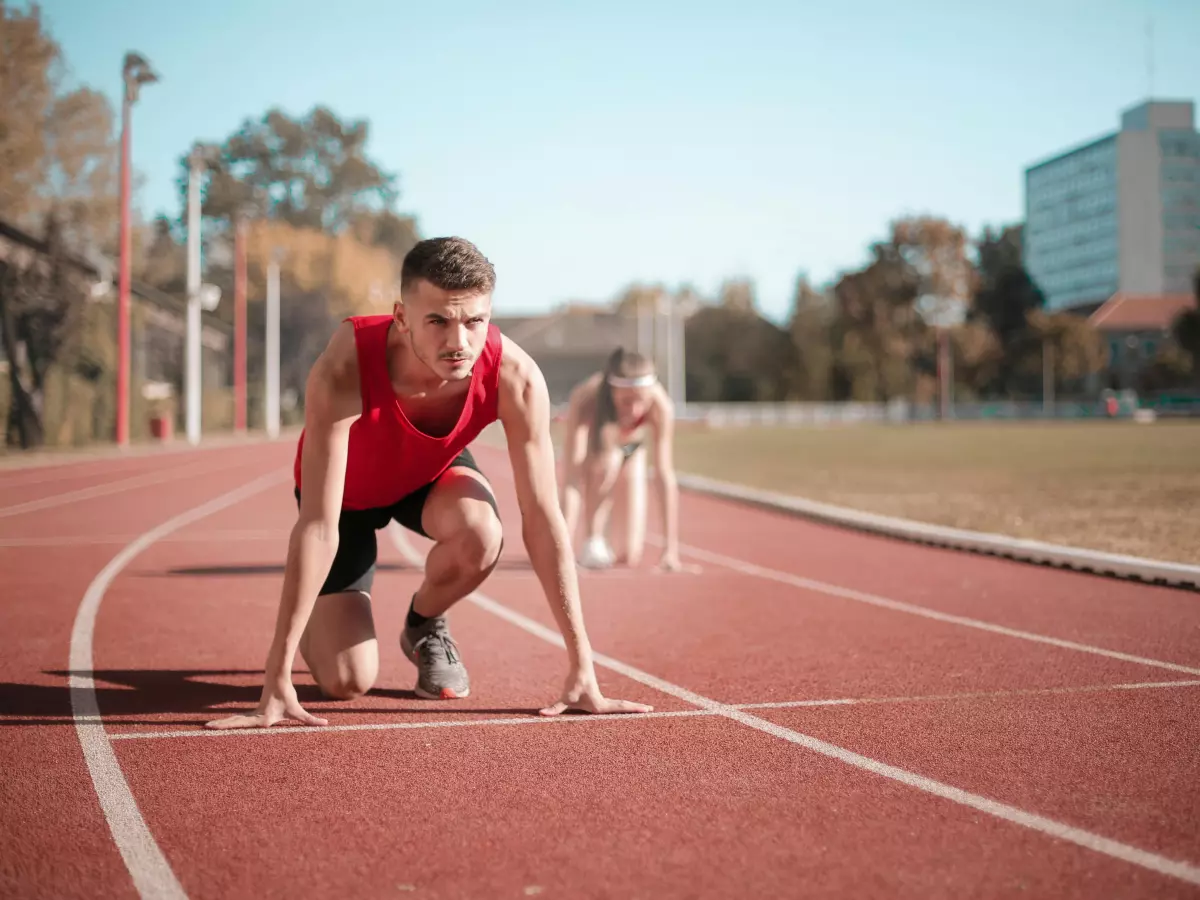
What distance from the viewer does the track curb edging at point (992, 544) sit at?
971cm

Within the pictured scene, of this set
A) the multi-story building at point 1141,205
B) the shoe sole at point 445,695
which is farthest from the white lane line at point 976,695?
the multi-story building at point 1141,205

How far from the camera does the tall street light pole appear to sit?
1335 inches

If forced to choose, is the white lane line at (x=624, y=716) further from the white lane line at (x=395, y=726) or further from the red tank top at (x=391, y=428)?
the red tank top at (x=391, y=428)

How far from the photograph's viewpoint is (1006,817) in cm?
394

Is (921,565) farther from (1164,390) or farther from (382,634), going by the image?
(1164,390)

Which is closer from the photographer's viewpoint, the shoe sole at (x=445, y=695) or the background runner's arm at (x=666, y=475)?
the shoe sole at (x=445, y=695)

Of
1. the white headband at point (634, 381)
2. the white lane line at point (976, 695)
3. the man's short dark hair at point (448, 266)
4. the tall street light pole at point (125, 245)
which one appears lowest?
the white lane line at point (976, 695)

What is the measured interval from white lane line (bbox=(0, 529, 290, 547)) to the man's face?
9.28m

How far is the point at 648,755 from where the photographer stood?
15.6 ft

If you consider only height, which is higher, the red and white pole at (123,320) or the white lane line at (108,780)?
the red and white pole at (123,320)

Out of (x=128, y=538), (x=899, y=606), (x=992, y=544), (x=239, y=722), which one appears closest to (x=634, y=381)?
(x=899, y=606)

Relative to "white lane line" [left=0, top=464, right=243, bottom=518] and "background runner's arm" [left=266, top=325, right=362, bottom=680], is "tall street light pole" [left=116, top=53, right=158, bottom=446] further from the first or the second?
"background runner's arm" [left=266, top=325, right=362, bottom=680]

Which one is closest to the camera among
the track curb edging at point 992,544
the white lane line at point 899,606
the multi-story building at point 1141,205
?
the white lane line at point 899,606

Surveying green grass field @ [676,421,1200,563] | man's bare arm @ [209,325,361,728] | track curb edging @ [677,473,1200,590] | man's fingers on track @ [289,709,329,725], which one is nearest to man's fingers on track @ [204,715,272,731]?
man's bare arm @ [209,325,361,728]
